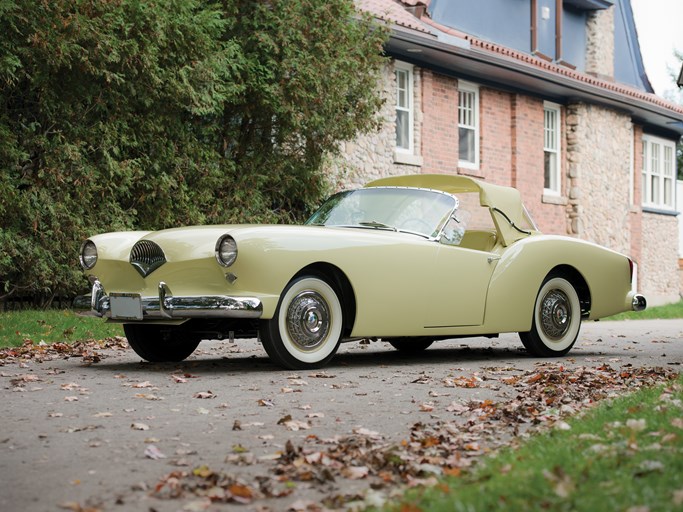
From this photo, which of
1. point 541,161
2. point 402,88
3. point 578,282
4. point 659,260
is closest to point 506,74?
point 541,161

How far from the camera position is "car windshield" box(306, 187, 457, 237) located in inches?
375

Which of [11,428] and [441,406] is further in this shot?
[441,406]

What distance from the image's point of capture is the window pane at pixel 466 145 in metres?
23.0

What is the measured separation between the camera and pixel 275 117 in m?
16.8

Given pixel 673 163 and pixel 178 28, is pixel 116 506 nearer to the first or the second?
pixel 178 28

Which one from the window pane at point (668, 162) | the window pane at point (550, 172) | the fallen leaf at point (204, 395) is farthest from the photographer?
the window pane at point (668, 162)

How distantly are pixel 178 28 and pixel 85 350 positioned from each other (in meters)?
5.36

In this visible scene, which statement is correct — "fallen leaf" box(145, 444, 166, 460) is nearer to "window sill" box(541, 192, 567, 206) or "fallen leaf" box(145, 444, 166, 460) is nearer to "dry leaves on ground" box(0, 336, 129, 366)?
"dry leaves on ground" box(0, 336, 129, 366)

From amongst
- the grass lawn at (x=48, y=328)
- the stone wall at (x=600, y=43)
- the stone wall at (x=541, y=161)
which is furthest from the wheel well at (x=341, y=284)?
the stone wall at (x=600, y=43)

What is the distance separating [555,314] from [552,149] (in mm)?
15892

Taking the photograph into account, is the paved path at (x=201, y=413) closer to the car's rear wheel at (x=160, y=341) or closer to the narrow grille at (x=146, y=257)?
the car's rear wheel at (x=160, y=341)

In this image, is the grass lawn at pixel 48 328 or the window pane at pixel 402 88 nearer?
the grass lawn at pixel 48 328

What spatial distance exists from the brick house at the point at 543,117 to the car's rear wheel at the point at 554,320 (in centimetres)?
835

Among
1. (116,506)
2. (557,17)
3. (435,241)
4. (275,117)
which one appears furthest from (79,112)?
(557,17)
